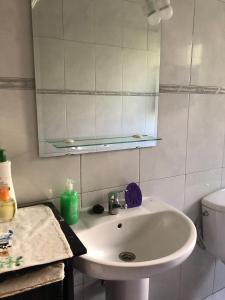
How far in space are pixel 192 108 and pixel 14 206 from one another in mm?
1077

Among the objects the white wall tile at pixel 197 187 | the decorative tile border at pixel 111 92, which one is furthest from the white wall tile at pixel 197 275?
the decorative tile border at pixel 111 92

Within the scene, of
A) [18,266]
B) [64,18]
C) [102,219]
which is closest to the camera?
[18,266]

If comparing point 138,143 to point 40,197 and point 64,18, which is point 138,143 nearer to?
point 40,197

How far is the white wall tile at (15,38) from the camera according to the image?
3.14ft

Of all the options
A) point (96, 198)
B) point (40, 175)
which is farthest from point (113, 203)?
point (40, 175)

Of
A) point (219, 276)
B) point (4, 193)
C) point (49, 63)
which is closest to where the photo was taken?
point (4, 193)

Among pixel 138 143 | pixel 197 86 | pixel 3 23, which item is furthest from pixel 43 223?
pixel 197 86

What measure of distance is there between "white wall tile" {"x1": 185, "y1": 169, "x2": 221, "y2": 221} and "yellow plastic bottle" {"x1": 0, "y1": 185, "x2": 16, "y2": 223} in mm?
1029

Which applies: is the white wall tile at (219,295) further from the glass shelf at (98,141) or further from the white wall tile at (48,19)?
the white wall tile at (48,19)

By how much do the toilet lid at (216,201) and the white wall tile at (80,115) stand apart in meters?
0.89

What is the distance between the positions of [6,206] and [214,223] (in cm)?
121

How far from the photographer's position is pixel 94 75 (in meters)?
1.17

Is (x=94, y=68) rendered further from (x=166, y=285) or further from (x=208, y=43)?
(x=166, y=285)

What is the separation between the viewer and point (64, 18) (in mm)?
1068
